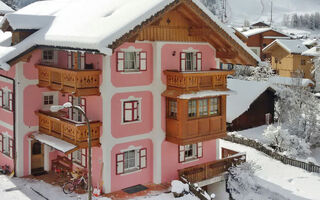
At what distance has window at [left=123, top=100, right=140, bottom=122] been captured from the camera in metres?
24.2

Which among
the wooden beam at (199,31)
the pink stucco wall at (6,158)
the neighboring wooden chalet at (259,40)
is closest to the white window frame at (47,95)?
the pink stucco wall at (6,158)

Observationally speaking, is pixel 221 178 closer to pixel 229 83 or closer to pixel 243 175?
pixel 243 175

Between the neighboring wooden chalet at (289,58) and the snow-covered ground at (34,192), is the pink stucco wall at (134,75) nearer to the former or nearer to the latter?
the snow-covered ground at (34,192)

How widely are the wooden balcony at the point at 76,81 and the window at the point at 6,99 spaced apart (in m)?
4.43

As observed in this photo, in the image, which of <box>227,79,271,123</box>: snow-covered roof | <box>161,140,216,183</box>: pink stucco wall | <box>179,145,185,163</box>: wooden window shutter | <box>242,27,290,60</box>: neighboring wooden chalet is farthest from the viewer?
<box>242,27,290,60</box>: neighboring wooden chalet

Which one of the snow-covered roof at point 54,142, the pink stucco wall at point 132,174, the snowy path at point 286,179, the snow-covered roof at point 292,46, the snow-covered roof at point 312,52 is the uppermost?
the snow-covered roof at point 292,46

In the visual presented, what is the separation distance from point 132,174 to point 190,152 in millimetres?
4527

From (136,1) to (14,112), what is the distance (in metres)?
10.2

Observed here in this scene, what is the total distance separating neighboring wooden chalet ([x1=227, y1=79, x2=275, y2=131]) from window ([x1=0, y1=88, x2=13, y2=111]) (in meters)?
21.6

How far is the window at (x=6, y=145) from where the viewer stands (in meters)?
28.1

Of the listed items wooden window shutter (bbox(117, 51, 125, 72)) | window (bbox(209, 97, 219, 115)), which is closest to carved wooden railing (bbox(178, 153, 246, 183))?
window (bbox(209, 97, 219, 115))

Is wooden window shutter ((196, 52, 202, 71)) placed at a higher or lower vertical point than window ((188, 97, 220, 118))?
higher

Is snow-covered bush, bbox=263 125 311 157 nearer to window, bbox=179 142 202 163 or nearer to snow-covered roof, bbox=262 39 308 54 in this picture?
window, bbox=179 142 202 163

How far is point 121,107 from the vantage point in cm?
2397
